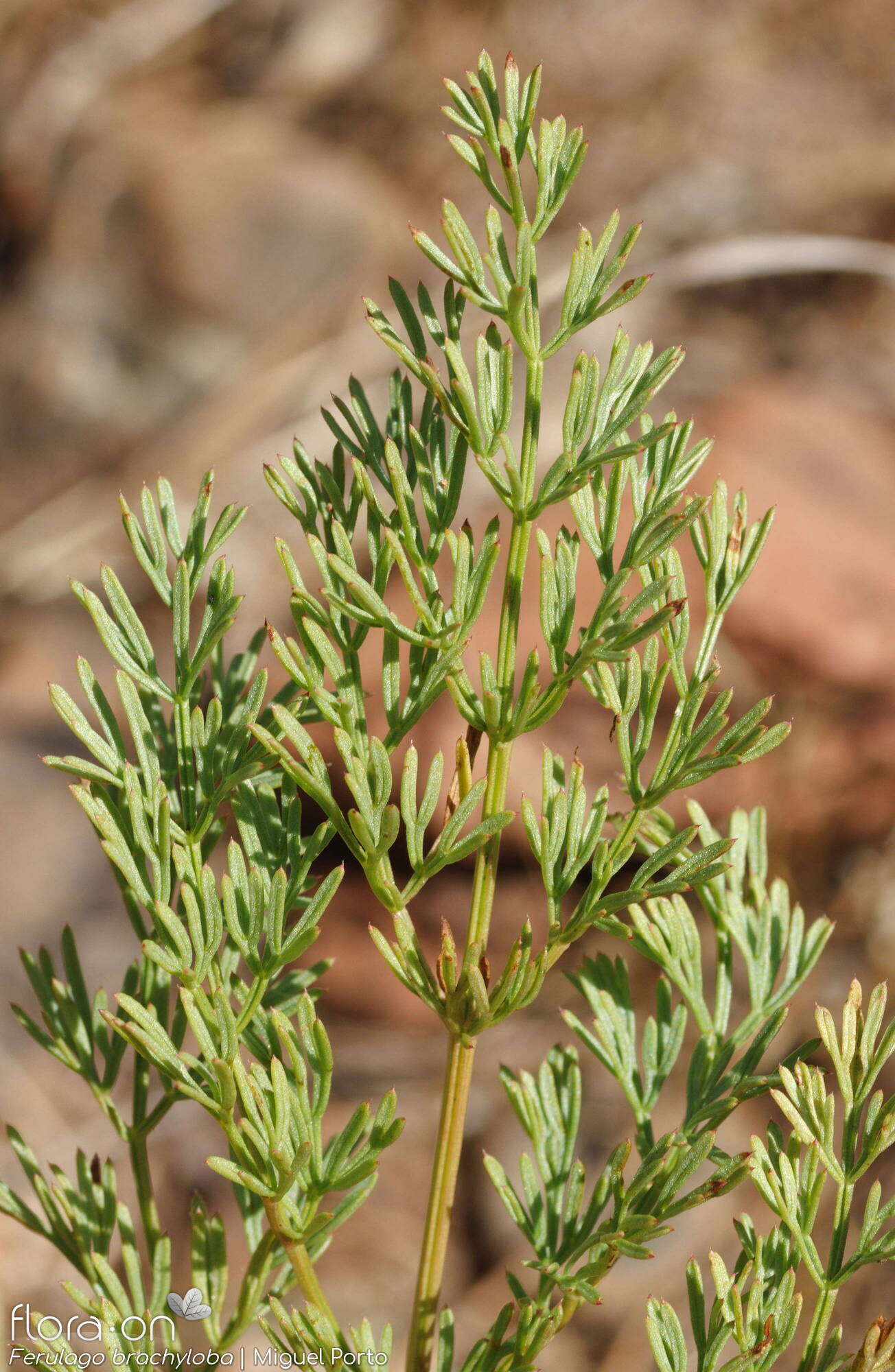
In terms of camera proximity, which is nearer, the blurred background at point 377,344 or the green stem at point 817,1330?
the green stem at point 817,1330

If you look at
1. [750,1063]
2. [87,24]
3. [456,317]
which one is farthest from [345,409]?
[87,24]

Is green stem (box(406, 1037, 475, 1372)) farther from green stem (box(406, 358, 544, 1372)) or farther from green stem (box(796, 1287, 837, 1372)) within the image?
green stem (box(796, 1287, 837, 1372))

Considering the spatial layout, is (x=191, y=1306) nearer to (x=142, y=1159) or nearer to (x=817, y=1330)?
(x=142, y=1159)

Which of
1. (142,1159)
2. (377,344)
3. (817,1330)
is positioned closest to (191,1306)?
(142,1159)

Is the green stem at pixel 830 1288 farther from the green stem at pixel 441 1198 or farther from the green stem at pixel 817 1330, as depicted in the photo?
the green stem at pixel 441 1198

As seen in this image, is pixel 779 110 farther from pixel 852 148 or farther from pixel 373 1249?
pixel 373 1249

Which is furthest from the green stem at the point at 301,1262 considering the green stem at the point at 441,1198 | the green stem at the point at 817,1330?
the green stem at the point at 817,1330

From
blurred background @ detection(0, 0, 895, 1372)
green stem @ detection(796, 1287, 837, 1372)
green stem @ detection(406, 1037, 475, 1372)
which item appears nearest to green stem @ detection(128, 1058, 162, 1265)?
green stem @ detection(406, 1037, 475, 1372)
